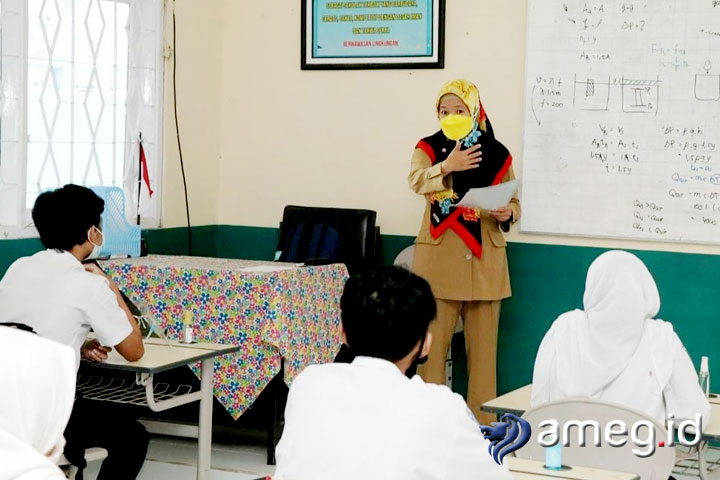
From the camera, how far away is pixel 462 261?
5023 millimetres

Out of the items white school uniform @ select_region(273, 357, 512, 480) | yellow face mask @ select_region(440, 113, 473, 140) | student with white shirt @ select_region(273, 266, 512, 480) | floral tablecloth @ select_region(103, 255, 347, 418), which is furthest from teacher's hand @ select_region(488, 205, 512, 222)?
white school uniform @ select_region(273, 357, 512, 480)

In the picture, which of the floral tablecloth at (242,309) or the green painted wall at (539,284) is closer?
the floral tablecloth at (242,309)

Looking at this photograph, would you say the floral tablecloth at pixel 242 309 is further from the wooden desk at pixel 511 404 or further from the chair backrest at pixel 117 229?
the wooden desk at pixel 511 404

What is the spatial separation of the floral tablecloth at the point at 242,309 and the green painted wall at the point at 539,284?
1.96 ft

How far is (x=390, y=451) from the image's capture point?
1971mm

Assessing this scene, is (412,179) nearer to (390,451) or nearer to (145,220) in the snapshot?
(145,220)

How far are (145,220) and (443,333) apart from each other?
5.70ft

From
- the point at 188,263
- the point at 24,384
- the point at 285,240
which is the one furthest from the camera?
the point at 285,240

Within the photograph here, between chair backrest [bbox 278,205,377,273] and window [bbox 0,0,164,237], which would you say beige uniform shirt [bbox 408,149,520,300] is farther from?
window [bbox 0,0,164,237]

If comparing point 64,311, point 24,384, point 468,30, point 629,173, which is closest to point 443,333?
point 629,173

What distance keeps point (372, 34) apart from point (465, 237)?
1377 mm

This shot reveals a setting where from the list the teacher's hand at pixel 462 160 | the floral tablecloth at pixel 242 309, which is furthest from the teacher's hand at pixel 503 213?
the floral tablecloth at pixel 242 309

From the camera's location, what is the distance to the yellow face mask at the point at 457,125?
4879mm

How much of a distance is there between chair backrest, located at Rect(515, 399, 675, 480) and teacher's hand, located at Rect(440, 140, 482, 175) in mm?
2070
